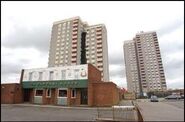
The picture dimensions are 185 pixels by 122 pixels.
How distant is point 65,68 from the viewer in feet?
98.6

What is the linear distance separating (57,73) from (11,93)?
28.4ft

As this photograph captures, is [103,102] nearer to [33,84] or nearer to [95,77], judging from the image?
[95,77]

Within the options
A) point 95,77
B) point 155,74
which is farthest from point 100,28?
point 95,77

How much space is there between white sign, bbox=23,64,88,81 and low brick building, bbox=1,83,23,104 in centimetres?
222

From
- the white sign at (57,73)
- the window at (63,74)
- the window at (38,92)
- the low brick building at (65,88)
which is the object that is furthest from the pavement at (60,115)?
the window at (38,92)

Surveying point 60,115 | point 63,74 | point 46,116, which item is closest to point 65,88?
point 63,74

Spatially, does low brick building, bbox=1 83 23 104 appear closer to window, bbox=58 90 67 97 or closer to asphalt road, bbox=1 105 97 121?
window, bbox=58 90 67 97

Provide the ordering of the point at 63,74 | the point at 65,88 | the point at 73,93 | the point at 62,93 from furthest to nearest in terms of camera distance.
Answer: the point at 63,74, the point at 62,93, the point at 65,88, the point at 73,93

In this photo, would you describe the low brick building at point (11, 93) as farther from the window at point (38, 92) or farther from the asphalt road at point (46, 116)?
the asphalt road at point (46, 116)

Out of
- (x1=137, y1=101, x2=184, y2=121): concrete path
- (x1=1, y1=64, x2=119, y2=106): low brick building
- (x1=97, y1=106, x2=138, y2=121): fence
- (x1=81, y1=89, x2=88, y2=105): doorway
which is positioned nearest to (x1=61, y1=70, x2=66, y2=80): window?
(x1=1, y1=64, x2=119, y2=106): low brick building

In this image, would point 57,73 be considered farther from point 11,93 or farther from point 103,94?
point 103,94

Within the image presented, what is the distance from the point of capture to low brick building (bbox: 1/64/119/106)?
26.9 metres

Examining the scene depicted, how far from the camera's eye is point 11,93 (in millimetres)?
30531

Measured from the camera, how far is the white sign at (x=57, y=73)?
92.9 ft
